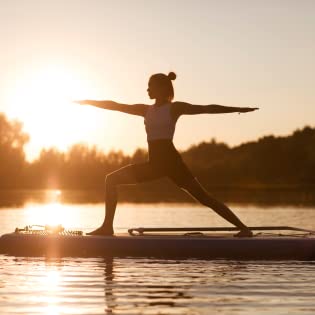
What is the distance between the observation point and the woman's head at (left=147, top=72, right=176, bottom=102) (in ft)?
47.1

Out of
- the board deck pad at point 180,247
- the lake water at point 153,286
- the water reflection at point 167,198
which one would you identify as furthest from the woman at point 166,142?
the water reflection at point 167,198

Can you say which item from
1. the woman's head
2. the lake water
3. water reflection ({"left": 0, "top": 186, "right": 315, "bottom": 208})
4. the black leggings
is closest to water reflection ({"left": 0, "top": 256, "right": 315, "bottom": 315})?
the lake water

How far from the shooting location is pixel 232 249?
14.4 metres

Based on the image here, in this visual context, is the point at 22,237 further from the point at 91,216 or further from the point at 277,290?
the point at 91,216

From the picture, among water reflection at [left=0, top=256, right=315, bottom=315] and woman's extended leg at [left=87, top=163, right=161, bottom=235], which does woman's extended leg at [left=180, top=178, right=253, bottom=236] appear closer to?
woman's extended leg at [left=87, top=163, right=161, bottom=235]

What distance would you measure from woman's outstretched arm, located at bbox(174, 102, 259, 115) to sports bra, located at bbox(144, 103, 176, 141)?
167 millimetres

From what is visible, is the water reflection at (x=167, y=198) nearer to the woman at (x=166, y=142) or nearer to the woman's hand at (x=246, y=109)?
the woman at (x=166, y=142)

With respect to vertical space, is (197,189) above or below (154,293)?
above

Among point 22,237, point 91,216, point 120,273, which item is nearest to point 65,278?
point 120,273

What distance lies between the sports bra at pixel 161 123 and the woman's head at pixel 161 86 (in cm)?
16

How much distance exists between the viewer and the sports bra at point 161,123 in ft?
46.9

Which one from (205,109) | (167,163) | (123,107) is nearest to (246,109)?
(205,109)

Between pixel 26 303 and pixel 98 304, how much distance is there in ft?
2.30

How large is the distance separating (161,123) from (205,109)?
666 millimetres
